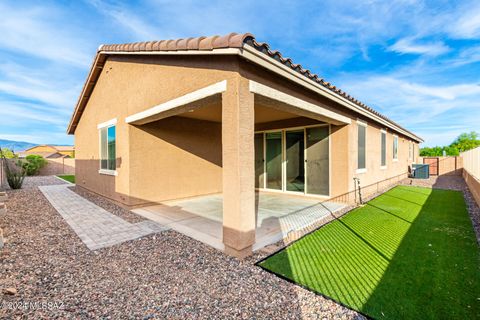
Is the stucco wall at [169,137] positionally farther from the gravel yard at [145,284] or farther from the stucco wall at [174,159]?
the gravel yard at [145,284]

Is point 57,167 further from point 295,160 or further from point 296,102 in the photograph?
point 296,102

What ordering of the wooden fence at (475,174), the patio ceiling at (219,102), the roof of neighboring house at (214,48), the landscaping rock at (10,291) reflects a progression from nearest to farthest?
1. the landscaping rock at (10,291)
2. the roof of neighboring house at (214,48)
3. the patio ceiling at (219,102)
4. the wooden fence at (475,174)

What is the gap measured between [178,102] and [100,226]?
3988 millimetres

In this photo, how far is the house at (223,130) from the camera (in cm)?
417

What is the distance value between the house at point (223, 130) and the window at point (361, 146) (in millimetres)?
51

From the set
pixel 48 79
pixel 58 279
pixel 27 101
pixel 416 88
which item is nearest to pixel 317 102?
pixel 58 279

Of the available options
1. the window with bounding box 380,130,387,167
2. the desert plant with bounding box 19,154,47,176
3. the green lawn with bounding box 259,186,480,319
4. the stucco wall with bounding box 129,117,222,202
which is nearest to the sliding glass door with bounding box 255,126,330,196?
the stucco wall with bounding box 129,117,222,202

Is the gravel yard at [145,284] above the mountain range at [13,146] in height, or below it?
below

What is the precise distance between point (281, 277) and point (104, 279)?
9.03ft

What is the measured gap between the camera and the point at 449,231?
18.1 feet

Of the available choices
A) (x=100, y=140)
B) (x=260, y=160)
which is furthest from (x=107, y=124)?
(x=260, y=160)

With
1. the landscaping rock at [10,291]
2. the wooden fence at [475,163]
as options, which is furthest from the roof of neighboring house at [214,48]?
the wooden fence at [475,163]

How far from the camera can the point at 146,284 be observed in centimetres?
339

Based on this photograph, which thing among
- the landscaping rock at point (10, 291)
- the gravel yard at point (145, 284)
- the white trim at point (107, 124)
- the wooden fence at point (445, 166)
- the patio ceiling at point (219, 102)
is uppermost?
the white trim at point (107, 124)
